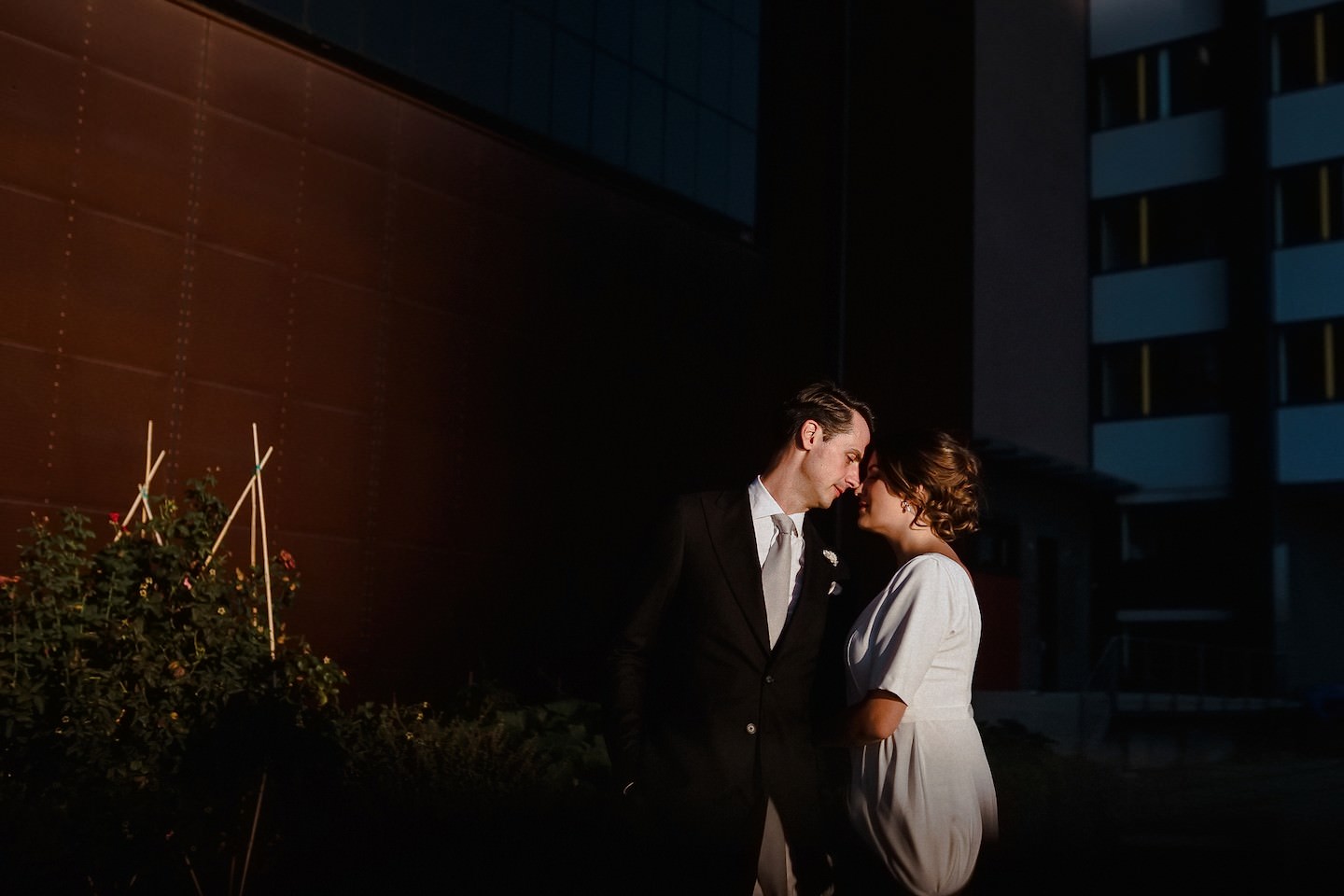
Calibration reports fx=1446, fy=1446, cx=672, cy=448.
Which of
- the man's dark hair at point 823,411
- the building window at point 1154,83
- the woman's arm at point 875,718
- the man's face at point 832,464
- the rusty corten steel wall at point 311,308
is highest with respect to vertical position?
the building window at point 1154,83

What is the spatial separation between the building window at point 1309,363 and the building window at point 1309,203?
1877 millimetres

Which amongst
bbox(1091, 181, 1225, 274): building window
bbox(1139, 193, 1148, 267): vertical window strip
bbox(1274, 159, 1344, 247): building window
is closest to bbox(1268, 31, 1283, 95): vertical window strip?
bbox(1274, 159, 1344, 247): building window

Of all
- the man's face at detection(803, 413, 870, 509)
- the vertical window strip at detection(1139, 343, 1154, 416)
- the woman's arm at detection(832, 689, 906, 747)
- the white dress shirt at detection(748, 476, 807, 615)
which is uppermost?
the vertical window strip at detection(1139, 343, 1154, 416)

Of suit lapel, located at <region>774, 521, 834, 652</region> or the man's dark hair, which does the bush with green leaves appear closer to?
suit lapel, located at <region>774, 521, 834, 652</region>

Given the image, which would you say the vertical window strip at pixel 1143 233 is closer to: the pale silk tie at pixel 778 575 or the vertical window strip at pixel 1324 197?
the vertical window strip at pixel 1324 197

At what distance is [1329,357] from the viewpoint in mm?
29844

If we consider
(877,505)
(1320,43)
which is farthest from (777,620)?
(1320,43)

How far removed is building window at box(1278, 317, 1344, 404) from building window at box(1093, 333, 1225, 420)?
4.13 ft

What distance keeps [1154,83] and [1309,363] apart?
7177 mm

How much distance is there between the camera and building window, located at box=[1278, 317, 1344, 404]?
2984 centimetres

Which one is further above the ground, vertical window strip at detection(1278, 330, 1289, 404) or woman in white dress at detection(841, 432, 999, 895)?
vertical window strip at detection(1278, 330, 1289, 404)

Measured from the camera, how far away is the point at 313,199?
489 inches

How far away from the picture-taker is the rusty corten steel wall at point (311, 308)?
1055 cm

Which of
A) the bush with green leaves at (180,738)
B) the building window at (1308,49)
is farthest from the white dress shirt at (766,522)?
the building window at (1308,49)
